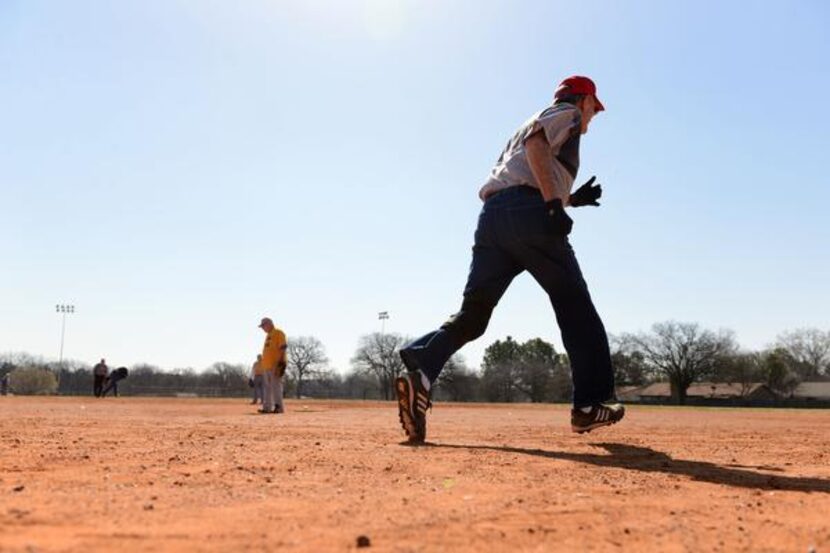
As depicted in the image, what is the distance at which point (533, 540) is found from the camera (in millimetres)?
1875

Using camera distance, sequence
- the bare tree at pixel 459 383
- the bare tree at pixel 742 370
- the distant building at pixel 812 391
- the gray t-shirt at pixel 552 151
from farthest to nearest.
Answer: the bare tree at pixel 459 383, the bare tree at pixel 742 370, the distant building at pixel 812 391, the gray t-shirt at pixel 552 151

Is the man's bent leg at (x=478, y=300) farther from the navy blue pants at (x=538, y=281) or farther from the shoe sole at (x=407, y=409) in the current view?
the shoe sole at (x=407, y=409)

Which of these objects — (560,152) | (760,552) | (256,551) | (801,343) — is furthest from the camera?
(801,343)

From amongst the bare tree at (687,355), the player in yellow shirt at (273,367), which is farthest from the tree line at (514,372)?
the player in yellow shirt at (273,367)

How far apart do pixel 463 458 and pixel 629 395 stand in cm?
10433

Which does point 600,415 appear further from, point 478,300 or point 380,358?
point 380,358

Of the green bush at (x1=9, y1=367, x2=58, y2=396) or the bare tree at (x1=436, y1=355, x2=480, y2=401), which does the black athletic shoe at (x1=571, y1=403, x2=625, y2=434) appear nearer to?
the green bush at (x1=9, y1=367, x2=58, y2=396)

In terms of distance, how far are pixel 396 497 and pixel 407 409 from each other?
2.05 metres

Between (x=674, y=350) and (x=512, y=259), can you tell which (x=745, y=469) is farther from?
(x=674, y=350)

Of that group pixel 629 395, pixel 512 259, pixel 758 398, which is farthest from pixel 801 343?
pixel 512 259

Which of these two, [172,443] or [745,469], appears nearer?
[745,469]

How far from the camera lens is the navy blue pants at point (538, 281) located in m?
4.62

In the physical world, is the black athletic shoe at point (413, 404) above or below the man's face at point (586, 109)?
below

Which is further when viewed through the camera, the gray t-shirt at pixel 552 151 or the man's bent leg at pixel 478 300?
the man's bent leg at pixel 478 300
